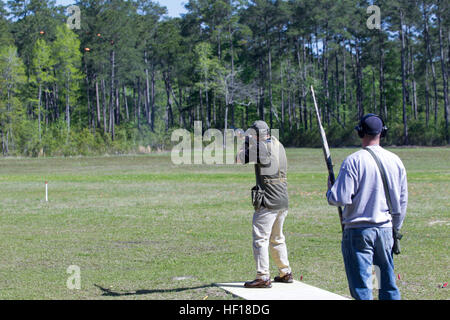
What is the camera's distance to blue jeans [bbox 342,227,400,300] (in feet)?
20.2

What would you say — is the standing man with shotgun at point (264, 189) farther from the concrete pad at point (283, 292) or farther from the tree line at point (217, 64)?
the tree line at point (217, 64)

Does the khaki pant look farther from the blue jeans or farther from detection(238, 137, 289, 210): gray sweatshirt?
the blue jeans

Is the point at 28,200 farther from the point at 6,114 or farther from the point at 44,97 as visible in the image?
the point at 44,97

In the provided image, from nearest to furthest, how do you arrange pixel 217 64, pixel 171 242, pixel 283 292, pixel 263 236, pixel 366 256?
pixel 366 256 < pixel 283 292 < pixel 263 236 < pixel 171 242 < pixel 217 64

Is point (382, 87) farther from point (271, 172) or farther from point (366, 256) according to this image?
point (366, 256)

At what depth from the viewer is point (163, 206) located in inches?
850

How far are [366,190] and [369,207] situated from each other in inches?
6.4

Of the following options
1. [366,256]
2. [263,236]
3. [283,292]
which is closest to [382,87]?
[263,236]

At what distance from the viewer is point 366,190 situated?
6.23 metres

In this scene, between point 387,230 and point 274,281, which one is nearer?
point 387,230

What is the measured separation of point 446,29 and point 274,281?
81695mm

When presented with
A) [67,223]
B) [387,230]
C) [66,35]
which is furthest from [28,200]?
[66,35]

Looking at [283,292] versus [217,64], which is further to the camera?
[217,64]

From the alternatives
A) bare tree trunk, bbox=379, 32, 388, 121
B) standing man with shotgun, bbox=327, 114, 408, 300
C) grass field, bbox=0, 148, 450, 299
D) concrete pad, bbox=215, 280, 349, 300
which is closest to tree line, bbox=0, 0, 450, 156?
bare tree trunk, bbox=379, 32, 388, 121
